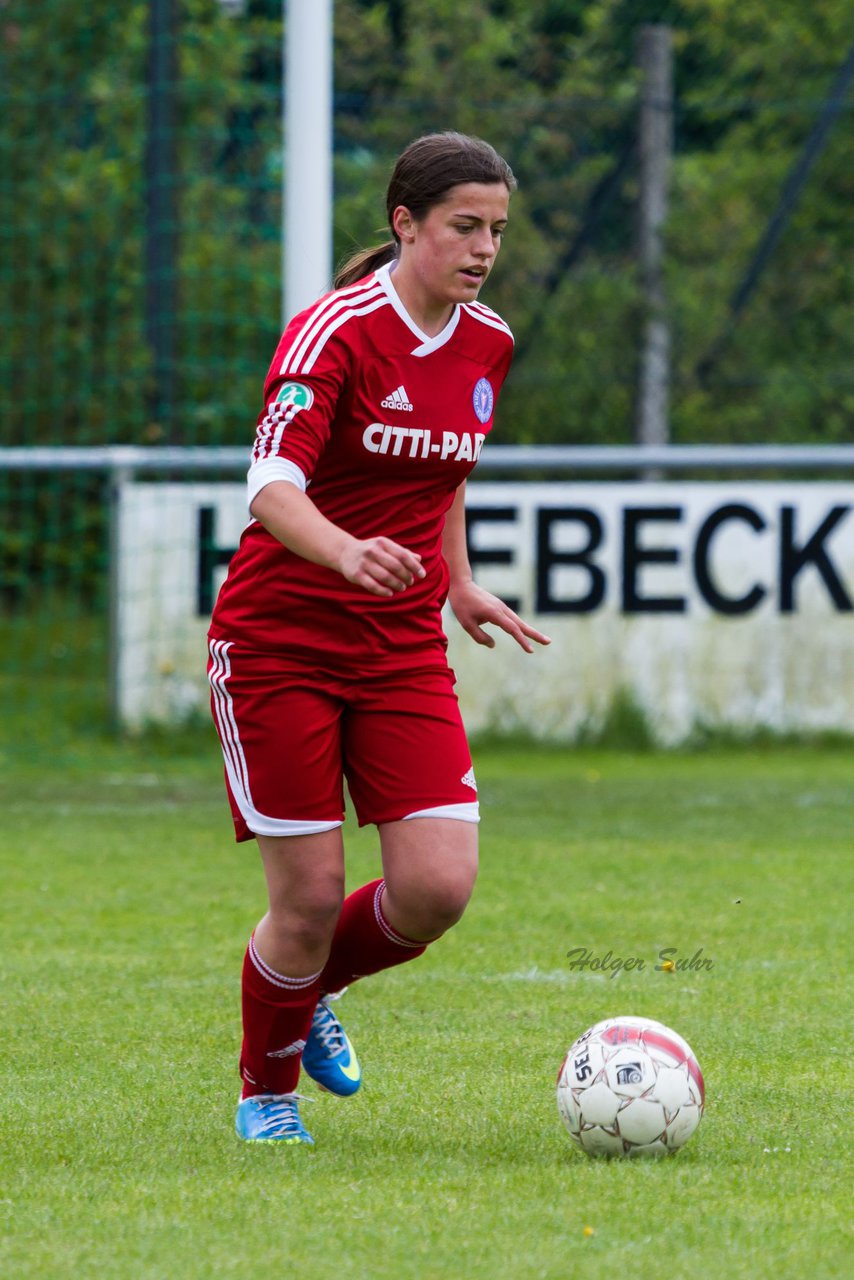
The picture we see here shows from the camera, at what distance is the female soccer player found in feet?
12.8

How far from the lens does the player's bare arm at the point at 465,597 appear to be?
14.2ft

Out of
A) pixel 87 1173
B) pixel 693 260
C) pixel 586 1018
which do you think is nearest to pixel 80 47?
pixel 693 260

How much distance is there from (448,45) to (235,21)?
59.7 inches

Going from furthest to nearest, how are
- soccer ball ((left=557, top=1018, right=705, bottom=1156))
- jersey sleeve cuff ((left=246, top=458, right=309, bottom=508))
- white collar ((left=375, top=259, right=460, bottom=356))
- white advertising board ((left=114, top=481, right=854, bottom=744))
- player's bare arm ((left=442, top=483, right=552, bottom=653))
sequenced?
white advertising board ((left=114, top=481, right=854, bottom=744)) < player's bare arm ((left=442, top=483, right=552, bottom=653)) < white collar ((left=375, top=259, right=460, bottom=356)) < soccer ball ((left=557, top=1018, right=705, bottom=1156)) < jersey sleeve cuff ((left=246, top=458, right=309, bottom=508))

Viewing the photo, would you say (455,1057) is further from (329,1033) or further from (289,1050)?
(289,1050)

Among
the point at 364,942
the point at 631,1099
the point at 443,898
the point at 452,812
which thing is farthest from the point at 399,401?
the point at 631,1099

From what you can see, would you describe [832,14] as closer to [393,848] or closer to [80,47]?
[80,47]

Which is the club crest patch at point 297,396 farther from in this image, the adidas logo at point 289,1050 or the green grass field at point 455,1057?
the green grass field at point 455,1057

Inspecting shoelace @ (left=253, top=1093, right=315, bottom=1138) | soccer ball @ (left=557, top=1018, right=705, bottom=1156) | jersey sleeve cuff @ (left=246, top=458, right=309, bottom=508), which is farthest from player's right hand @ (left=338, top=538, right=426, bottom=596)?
shoelace @ (left=253, top=1093, right=315, bottom=1138)

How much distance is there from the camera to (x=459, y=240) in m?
3.88

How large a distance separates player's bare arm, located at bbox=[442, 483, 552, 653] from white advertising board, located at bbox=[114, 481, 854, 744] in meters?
6.46

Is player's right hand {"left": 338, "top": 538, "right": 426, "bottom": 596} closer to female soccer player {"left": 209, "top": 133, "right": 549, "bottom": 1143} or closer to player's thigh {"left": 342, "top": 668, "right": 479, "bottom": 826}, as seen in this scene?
female soccer player {"left": 209, "top": 133, "right": 549, "bottom": 1143}

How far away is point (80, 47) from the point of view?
13219mm

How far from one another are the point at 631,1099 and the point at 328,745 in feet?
2.79
